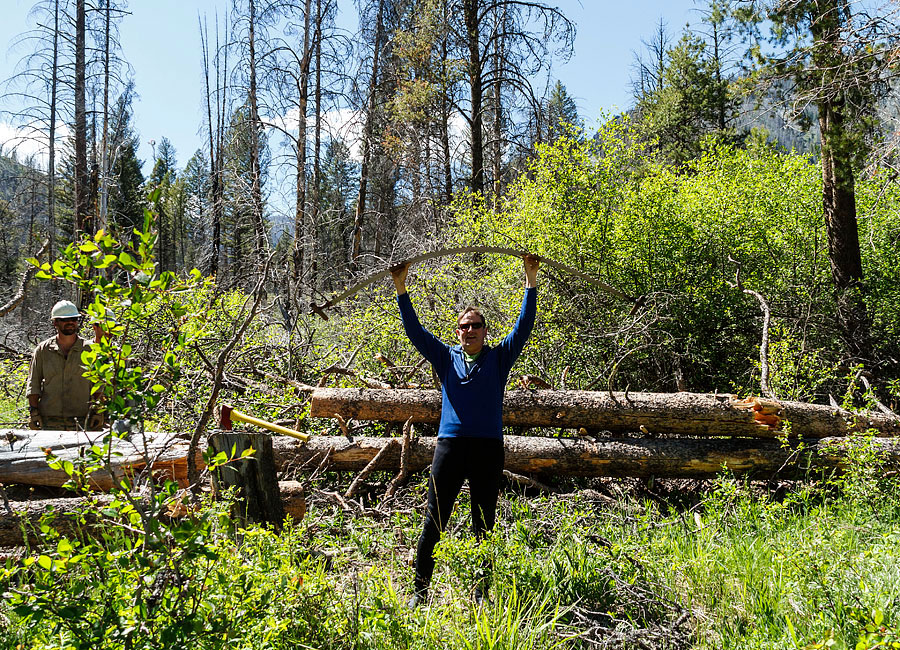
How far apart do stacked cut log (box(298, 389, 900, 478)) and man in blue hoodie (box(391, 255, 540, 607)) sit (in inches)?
74.6

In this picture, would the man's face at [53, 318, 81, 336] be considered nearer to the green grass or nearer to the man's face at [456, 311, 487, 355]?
the green grass

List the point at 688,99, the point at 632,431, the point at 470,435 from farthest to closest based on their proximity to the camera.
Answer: the point at 688,99
the point at 632,431
the point at 470,435

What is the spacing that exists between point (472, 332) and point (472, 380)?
1.10ft

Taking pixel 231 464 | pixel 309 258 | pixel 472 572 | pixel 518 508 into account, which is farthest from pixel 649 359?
pixel 309 258

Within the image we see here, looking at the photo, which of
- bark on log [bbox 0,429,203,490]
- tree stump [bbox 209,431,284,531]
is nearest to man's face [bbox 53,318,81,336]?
bark on log [bbox 0,429,203,490]

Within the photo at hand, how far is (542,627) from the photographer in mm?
3135

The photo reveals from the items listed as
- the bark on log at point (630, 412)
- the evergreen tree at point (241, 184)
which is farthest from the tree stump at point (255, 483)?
the evergreen tree at point (241, 184)

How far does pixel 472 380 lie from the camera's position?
13.5ft

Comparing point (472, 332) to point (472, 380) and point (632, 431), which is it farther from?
point (632, 431)

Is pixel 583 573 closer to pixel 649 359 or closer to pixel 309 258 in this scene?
pixel 649 359

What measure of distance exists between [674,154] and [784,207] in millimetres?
10246

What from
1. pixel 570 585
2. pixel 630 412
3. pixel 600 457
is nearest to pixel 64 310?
pixel 570 585

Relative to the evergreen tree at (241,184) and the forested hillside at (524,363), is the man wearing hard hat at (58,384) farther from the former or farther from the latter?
the evergreen tree at (241,184)

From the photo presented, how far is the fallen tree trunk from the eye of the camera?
5.97 meters
